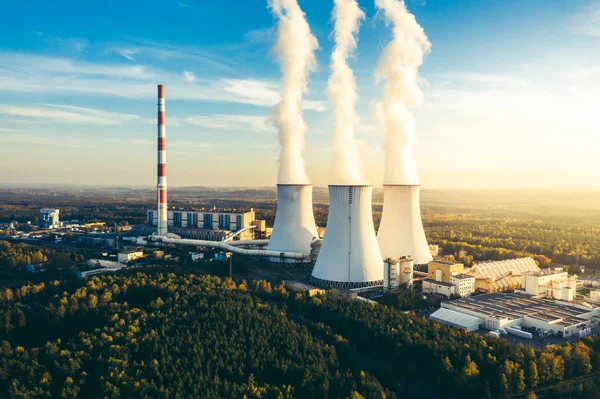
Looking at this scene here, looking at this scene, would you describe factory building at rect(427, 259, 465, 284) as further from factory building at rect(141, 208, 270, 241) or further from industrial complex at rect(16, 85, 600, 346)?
factory building at rect(141, 208, 270, 241)

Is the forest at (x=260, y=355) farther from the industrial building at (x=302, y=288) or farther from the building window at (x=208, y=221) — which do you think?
the building window at (x=208, y=221)

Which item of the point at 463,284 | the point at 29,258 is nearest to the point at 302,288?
the point at 463,284

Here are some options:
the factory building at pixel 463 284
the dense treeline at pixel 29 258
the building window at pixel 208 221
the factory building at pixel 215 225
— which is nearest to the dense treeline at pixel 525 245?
the factory building at pixel 463 284

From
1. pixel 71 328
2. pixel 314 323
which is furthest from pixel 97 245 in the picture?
pixel 314 323

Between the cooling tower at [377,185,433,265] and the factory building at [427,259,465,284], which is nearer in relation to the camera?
the factory building at [427,259,465,284]

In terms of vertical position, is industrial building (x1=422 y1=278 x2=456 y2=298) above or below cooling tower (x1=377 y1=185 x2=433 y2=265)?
below

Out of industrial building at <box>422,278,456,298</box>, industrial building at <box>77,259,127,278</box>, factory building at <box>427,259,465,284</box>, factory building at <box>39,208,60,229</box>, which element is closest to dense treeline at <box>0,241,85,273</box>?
industrial building at <box>77,259,127,278</box>

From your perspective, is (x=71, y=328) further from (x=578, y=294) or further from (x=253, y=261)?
(x=578, y=294)

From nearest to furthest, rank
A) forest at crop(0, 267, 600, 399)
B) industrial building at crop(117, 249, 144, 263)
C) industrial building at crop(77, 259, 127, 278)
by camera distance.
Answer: forest at crop(0, 267, 600, 399), industrial building at crop(77, 259, 127, 278), industrial building at crop(117, 249, 144, 263)
